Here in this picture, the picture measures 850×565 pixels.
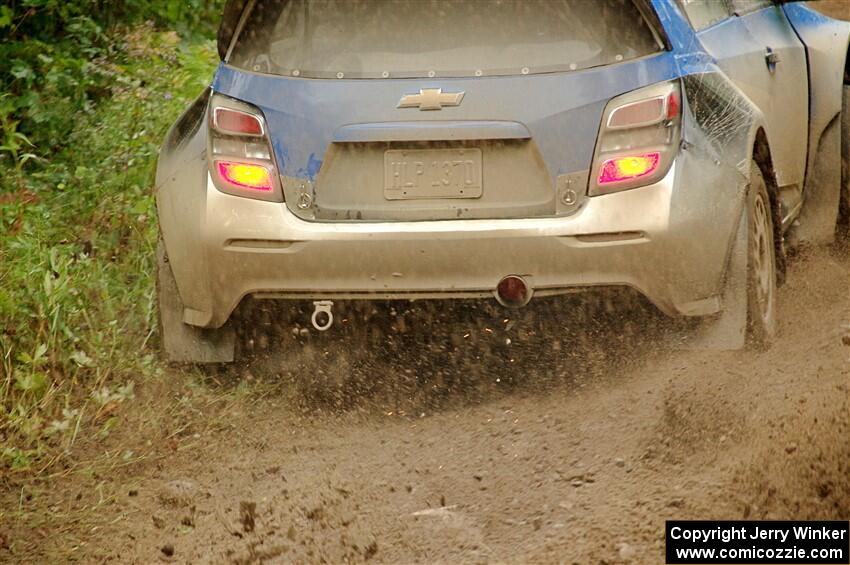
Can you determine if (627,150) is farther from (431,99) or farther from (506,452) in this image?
(506,452)

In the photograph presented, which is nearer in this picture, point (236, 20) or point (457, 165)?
point (457, 165)

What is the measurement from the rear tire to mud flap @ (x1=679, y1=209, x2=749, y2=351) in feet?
0.20

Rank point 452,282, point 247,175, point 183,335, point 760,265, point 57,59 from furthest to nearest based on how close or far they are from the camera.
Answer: point 57,59 < point 760,265 < point 183,335 < point 247,175 < point 452,282

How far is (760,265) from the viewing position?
20.0ft

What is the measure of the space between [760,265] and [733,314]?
1.69 feet

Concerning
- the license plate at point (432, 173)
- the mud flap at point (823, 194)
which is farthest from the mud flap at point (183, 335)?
the mud flap at point (823, 194)

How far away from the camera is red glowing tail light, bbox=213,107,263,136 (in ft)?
18.1

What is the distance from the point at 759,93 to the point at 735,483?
7.75 ft

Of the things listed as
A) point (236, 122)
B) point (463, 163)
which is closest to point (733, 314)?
point (463, 163)

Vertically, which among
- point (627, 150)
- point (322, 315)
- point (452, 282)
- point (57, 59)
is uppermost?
point (627, 150)

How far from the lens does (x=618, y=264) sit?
5.37m

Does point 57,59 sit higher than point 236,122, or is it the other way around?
point 236,122

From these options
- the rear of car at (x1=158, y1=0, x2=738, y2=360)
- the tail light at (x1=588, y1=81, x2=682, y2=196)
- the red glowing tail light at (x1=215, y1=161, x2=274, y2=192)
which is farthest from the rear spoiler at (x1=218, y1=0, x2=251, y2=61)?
the tail light at (x1=588, y1=81, x2=682, y2=196)

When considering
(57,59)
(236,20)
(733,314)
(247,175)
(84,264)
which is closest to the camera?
(247,175)
